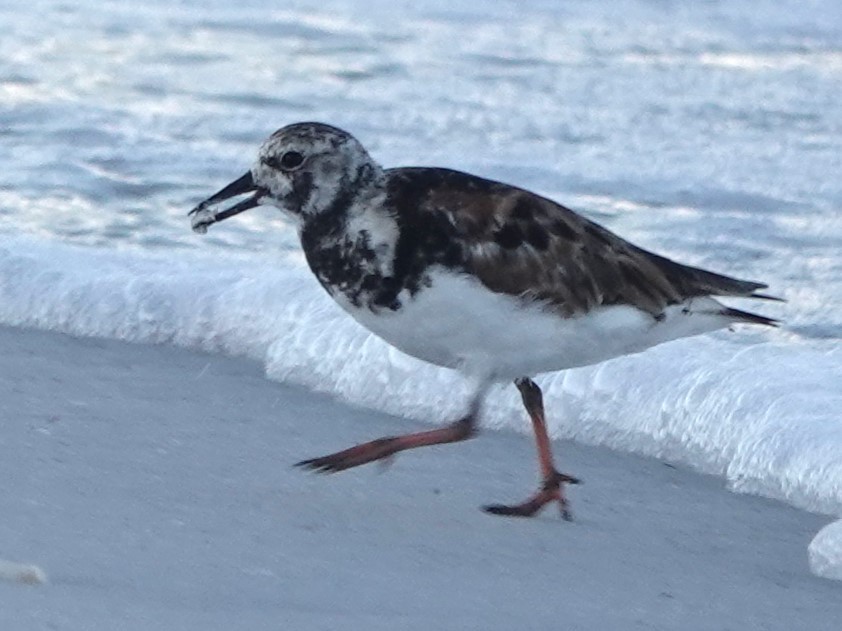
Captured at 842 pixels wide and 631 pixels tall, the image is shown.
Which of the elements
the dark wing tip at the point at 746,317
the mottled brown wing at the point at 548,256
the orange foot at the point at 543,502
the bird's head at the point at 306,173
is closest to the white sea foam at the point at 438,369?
the dark wing tip at the point at 746,317

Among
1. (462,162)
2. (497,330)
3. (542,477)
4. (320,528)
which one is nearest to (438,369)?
(542,477)

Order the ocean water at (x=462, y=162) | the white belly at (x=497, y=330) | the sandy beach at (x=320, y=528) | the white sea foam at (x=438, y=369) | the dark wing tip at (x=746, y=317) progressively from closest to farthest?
the sandy beach at (x=320, y=528)
the white belly at (x=497, y=330)
the dark wing tip at (x=746, y=317)
the white sea foam at (x=438, y=369)
the ocean water at (x=462, y=162)

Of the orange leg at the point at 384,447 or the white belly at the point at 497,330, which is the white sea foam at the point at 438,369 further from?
the orange leg at the point at 384,447

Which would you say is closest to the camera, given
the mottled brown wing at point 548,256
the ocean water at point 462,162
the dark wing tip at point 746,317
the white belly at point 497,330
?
the white belly at point 497,330

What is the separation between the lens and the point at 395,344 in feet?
13.7

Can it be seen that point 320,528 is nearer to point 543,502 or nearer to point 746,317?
point 543,502

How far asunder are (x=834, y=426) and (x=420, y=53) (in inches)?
221

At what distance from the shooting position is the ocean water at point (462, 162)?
508 centimetres

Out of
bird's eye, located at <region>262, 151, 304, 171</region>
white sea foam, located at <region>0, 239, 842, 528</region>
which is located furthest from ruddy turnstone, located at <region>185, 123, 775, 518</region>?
white sea foam, located at <region>0, 239, 842, 528</region>

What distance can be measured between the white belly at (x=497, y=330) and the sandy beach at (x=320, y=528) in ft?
1.09

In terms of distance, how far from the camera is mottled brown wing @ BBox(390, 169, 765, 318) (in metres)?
4.14

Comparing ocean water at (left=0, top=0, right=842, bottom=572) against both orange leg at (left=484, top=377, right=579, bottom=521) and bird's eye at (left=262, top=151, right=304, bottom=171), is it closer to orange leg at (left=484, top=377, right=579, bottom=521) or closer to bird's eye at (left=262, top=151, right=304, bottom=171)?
orange leg at (left=484, top=377, right=579, bottom=521)

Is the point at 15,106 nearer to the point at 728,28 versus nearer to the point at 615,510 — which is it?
the point at 728,28

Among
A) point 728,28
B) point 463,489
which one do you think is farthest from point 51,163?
point 728,28
